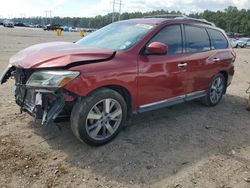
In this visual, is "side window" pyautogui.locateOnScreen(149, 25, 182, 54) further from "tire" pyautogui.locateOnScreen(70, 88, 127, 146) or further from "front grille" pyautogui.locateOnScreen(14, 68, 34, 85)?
"front grille" pyautogui.locateOnScreen(14, 68, 34, 85)

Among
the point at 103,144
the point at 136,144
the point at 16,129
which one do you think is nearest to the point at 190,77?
the point at 136,144

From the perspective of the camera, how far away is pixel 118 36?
509 cm

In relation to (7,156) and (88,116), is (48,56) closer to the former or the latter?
(88,116)

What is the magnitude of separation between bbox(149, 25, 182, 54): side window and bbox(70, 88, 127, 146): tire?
130 cm

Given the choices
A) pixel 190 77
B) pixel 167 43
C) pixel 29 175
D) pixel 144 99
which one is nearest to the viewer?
pixel 29 175

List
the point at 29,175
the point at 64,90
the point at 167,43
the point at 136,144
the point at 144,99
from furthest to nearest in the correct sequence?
the point at 167,43, the point at 144,99, the point at 136,144, the point at 64,90, the point at 29,175

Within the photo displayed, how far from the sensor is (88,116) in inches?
161

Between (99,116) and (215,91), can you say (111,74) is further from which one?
(215,91)

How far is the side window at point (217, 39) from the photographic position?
255 inches

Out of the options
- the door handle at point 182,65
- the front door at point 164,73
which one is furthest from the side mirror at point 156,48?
the door handle at point 182,65

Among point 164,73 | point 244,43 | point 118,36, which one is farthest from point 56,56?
point 244,43

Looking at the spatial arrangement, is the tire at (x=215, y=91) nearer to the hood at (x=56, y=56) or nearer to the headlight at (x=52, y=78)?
the hood at (x=56, y=56)

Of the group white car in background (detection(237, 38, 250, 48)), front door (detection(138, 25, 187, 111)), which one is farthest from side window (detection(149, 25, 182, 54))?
white car in background (detection(237, 38, 250, 48))

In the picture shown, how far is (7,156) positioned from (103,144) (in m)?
1.27
